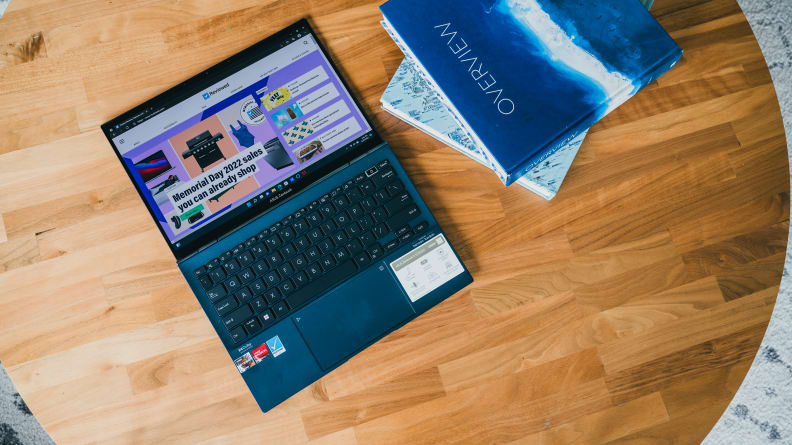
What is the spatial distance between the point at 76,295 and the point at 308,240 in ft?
1.39

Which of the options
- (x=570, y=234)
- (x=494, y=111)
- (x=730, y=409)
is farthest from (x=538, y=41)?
(x=730, y=409)

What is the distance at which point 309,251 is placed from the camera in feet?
2.70

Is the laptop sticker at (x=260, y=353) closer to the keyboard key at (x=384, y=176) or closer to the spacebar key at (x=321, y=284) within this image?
the spacebar key at (x=321, y=284)

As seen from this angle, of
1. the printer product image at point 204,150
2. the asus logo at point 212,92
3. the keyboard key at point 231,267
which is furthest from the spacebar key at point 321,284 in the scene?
the asus logo at point 212,92

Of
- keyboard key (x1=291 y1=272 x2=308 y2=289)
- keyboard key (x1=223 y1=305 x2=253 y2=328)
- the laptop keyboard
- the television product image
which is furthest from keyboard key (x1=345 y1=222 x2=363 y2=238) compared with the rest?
the television product image

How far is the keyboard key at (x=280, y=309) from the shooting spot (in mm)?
811

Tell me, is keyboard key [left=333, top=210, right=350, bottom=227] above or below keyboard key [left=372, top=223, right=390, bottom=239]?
above

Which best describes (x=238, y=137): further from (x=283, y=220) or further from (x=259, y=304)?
(x=259, y=304)

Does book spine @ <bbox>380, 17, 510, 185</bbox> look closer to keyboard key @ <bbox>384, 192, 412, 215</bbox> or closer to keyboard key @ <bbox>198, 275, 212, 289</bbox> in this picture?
keyboard key @ <bbox>384, 192, 412, 215</bbox>

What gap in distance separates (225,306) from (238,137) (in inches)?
11.3

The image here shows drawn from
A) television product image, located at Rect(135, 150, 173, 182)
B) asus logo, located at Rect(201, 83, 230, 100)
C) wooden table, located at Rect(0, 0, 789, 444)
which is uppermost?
asus logo, located at Rect(201, 83, 230, 100)

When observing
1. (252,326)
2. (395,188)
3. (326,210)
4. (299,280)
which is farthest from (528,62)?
(252,326)

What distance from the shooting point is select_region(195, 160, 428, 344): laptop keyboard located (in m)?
0.81

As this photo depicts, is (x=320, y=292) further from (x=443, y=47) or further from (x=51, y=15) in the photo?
(x=51, y=15)
